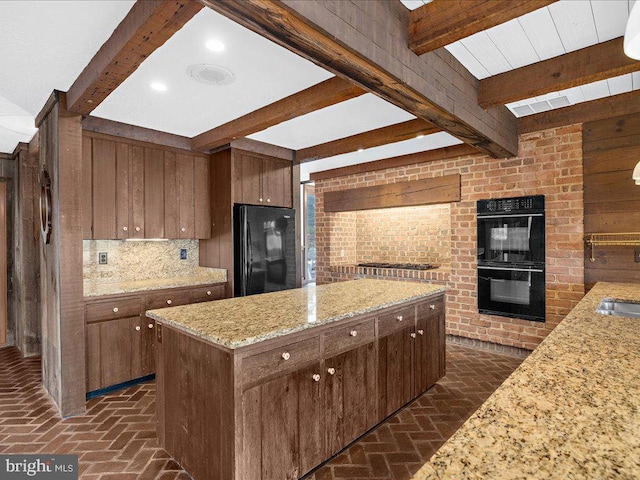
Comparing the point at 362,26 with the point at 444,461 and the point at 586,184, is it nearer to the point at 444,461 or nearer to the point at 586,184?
the point at 444,461

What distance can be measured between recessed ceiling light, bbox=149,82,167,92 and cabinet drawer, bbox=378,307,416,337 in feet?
7.35

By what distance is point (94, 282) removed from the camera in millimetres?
3525

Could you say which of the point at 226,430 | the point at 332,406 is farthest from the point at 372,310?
the point at 226,430

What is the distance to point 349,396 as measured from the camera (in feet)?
7.04

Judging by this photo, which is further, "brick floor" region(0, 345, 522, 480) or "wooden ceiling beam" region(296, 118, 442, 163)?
"wooden ceiling beam" region(296, 118, 442, 163)

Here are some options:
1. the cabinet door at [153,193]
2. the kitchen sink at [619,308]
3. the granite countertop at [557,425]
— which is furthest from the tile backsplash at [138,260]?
the kitchen sink at [619,308]

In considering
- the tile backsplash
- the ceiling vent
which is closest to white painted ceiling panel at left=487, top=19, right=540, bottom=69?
the ceiling vent

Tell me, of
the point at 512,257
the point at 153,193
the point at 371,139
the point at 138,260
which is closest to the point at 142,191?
the point at 153,193

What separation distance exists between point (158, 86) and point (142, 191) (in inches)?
52.2

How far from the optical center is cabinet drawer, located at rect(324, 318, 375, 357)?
2.01m

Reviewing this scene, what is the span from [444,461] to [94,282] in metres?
3.74

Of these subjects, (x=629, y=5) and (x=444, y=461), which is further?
(x=629, y=5)

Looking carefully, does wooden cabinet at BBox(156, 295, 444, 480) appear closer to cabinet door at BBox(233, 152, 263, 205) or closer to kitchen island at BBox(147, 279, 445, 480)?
kitchen island at BBox(147, 279, 445, 480)

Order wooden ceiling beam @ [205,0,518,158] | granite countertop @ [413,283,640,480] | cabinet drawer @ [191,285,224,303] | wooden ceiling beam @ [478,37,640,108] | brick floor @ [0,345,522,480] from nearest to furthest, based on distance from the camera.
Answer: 1. granite countertop @ [413,283,640,480]
2. wooden ceiling beam @ [205,0,518,158]
3. brick floor @ [0,345,522,480]
4. wooden ceiling beam @ [478,37,640,108]
5. cabinet drawer @ [191,285,224,303]
